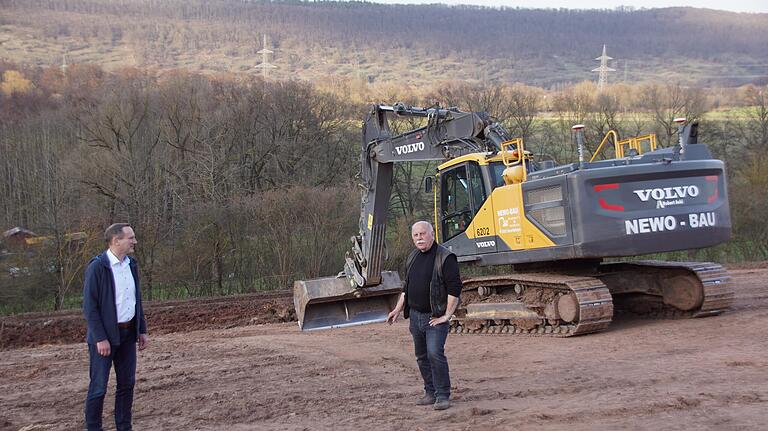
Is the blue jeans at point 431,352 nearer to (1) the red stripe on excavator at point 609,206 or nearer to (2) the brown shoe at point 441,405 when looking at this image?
(2) the brown shoe at point 441,405

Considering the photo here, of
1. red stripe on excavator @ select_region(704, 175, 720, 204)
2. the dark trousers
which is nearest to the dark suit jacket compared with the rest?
the dark trousers

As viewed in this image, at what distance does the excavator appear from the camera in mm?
10125

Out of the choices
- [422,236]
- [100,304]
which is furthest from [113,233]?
[422,236]

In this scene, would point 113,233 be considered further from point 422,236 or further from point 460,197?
point 460,197

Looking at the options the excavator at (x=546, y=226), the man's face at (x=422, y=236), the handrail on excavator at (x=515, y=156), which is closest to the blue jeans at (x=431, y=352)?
the man's face at (x=422, y=236)

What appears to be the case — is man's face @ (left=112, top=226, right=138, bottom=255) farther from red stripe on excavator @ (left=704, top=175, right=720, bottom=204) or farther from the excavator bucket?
red stripe on excavator @ (left=704, top=175, right=720, bottom=204)

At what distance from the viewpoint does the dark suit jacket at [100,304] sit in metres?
6.38

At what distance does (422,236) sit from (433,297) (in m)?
0.55

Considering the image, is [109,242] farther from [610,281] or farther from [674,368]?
[610,281]

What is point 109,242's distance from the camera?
6.55 meters

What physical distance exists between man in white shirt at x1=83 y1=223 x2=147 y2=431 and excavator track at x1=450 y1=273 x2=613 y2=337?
5939 millimetres

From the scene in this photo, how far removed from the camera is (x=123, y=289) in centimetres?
659

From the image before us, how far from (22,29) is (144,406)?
107 meters

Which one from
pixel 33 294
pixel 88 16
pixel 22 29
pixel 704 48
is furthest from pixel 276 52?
pixel 33 294
